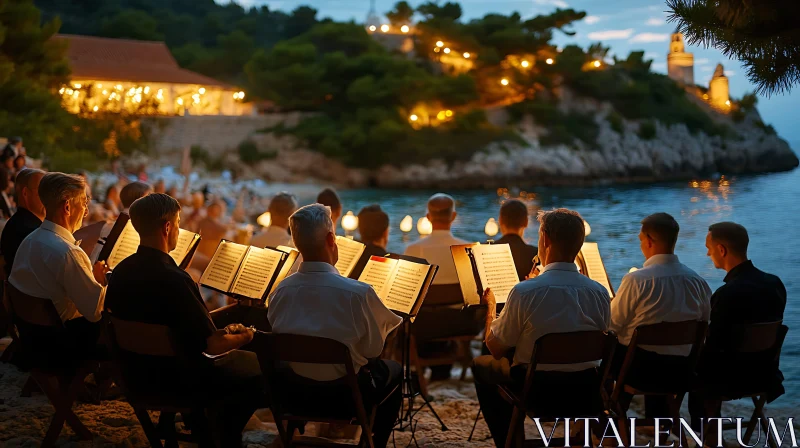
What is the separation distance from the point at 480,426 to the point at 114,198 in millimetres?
7686

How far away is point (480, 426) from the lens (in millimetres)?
4828

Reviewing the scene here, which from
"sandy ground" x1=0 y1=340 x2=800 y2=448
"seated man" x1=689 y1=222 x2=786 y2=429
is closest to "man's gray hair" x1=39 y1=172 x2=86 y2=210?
"sandy ground" x1=0 y1=340 x2=800 y2=448

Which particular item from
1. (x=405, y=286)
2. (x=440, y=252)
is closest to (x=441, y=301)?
(x=440, y=252)

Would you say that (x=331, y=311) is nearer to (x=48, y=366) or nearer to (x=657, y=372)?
(x=48, y=366)

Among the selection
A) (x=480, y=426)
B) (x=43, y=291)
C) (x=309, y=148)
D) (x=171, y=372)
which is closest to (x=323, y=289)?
(x=171, y=372)

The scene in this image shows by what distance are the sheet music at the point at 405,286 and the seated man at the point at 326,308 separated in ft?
1.09

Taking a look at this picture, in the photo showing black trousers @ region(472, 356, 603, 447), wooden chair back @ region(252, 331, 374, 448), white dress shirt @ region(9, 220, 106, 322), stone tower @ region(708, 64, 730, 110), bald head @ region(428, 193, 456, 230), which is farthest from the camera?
stone tower @ region(708, 64, 730, 110)

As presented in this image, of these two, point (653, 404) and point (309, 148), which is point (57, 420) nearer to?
point (653, 404)

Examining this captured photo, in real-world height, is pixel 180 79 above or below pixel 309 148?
above

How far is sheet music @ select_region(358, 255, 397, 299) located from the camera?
3709 millimetres

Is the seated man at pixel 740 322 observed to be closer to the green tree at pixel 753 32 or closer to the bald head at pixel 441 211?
the green tree at pixel 753 32

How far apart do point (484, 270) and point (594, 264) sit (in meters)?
0.69

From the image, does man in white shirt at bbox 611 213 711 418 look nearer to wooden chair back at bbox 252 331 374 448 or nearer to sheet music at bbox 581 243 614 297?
sheet music at bbox 581 243 614 297

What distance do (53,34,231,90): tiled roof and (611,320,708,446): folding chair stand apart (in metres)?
33.8
